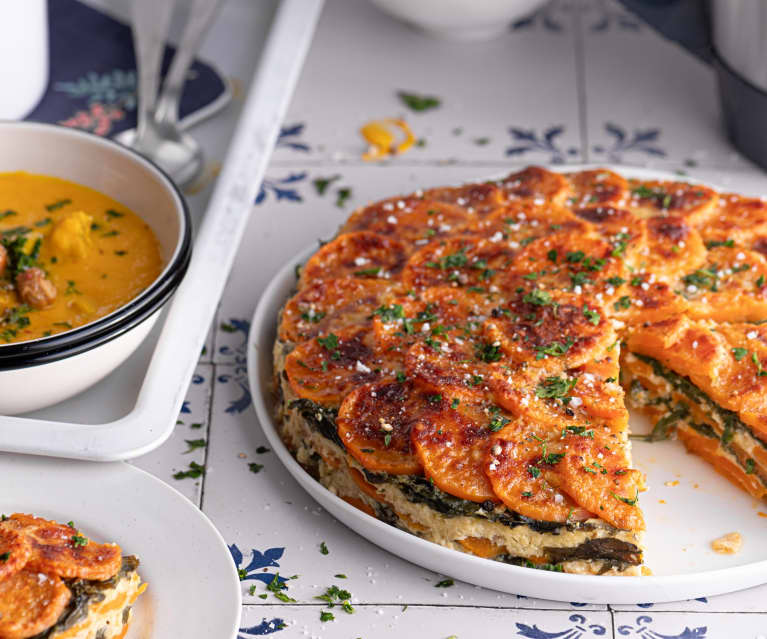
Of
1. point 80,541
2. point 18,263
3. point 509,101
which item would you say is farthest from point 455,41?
point 80,541

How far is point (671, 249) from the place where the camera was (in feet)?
9.52

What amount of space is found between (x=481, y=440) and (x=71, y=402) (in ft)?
3.43

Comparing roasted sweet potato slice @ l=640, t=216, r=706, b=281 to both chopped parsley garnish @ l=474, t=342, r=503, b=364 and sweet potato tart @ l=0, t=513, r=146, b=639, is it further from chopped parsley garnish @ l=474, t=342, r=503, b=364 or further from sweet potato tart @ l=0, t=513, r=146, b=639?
sweet potato tart @ l=0, t=513, r=146, b=639

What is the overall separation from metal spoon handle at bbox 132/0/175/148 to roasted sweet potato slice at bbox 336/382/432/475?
1.54 metres

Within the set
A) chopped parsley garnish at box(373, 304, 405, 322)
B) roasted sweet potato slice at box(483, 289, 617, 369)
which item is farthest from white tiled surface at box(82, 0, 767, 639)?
roasted sweet potato slice at box(483, 289, 617, 369)

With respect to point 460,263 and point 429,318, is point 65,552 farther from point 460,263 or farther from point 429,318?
point 460,263

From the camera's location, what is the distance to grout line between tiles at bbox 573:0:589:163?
3995 mm

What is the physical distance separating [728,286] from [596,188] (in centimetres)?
55

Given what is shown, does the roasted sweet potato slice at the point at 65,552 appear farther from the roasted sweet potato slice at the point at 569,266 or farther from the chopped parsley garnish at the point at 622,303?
the chopped parsley garnish at the point at 622,303

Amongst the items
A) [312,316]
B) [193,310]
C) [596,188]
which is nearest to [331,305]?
[312,316]

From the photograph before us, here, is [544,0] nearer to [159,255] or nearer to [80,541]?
[159,255]

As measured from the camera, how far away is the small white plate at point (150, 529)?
216cm

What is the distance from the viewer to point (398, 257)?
2.96m

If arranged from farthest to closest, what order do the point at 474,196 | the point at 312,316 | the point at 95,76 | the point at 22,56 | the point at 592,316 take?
the point at 95,76, the point at 22,56, the point at 474,196, the point at 312,316, the point at 592,316
